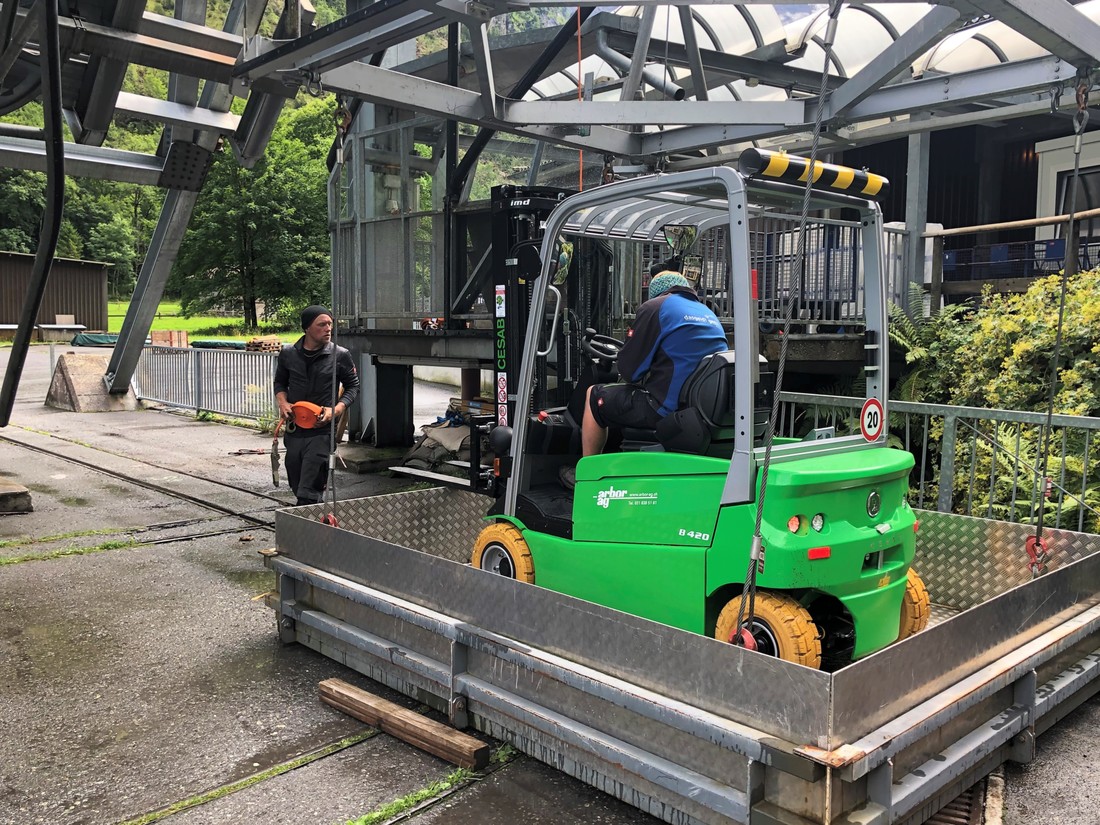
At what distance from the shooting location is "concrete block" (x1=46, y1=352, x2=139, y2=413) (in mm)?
18641

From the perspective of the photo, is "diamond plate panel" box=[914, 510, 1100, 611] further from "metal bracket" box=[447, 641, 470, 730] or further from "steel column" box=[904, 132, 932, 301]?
"steel column" box=[904, 132, 932, 301]

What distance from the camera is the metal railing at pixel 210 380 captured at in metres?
16.9

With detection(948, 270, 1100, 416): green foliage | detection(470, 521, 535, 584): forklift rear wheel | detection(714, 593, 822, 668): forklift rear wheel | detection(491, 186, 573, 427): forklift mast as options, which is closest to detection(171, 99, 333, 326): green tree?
detection(491, 186, 573, 427): forklift mast

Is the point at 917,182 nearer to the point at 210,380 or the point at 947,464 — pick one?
the point at 947,464

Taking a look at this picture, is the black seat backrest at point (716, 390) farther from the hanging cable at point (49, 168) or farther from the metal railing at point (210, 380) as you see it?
the metal railing at point (210, 380)

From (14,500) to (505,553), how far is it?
6.77 meters

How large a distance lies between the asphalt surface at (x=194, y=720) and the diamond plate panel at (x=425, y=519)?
3.03 feet

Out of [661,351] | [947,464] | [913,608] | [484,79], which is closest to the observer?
[661,351]

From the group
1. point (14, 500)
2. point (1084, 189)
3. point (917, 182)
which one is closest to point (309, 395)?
point (14, 500)

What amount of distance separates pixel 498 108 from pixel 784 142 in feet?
29.0

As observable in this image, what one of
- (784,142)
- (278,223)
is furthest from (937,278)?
(278,223)

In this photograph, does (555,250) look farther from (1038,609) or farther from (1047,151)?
(1047,151)

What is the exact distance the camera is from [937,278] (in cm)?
981

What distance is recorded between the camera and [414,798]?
378 cm
